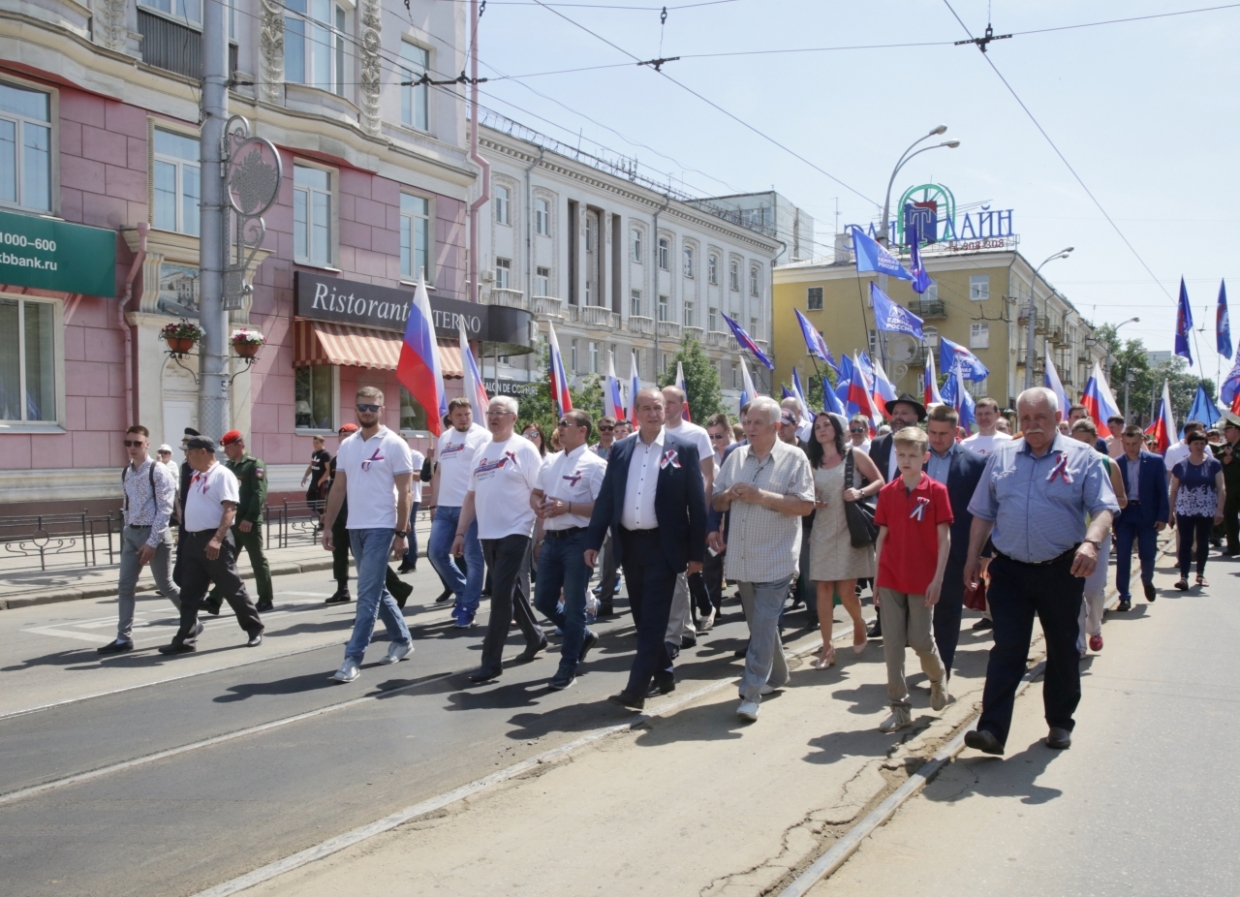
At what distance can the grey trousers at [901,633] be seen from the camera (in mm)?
5777

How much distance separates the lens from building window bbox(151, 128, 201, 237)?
18.8m

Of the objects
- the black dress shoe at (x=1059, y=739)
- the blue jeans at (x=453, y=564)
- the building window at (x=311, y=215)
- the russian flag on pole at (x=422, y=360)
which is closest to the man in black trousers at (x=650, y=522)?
the black dress shoe at (x=1059, y=739)

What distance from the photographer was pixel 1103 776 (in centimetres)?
505

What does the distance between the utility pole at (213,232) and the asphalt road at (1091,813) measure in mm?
11438

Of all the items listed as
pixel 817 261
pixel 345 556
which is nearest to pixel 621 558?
pixel 345 556

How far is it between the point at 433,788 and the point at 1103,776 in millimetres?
3191

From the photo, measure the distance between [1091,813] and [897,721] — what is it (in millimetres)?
1303

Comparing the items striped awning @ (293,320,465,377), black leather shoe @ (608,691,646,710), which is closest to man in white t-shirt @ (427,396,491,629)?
black leather shoe @ (608,691,646,710)

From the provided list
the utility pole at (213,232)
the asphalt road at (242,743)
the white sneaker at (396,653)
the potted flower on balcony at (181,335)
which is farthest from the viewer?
the potted flower on balcony at (181,335)

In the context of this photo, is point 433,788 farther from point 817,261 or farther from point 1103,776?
point 817,261

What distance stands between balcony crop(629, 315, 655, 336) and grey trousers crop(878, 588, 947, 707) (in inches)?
1491

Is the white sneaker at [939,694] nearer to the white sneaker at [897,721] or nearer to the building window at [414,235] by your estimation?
the white sneaker at [897,721]

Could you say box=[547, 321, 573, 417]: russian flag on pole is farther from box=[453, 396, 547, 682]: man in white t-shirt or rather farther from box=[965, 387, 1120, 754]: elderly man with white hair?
box=[965, 387, 1120, 754]: elderly man with white hair

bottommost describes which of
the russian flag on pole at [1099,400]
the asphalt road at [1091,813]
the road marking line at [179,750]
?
the road marking line at [179,750]
